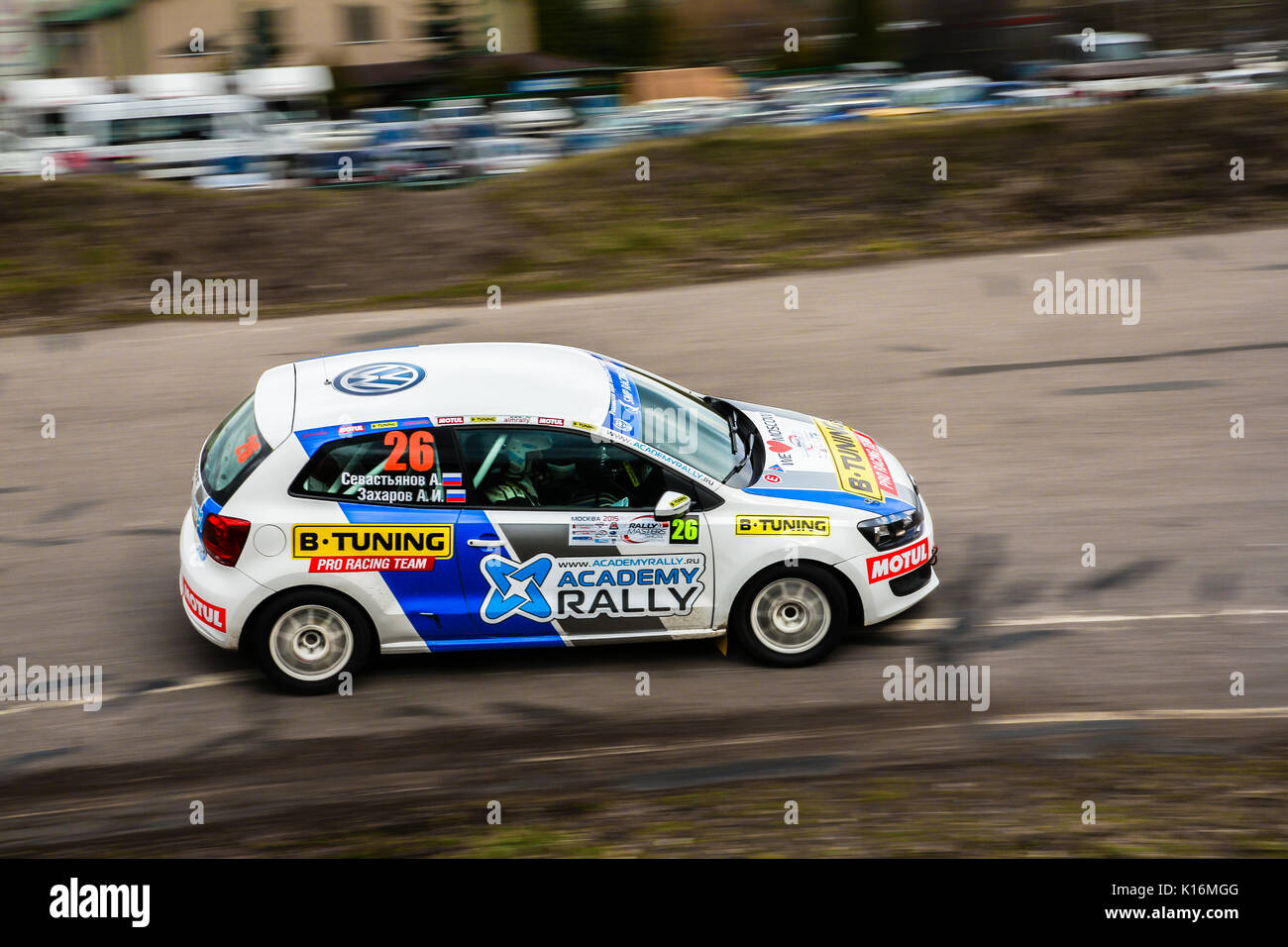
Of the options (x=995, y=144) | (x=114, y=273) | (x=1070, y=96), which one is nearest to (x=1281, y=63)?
(x=1070, y=96)

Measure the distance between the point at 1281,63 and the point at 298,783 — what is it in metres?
22.7

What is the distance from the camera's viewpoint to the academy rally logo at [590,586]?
6906mm

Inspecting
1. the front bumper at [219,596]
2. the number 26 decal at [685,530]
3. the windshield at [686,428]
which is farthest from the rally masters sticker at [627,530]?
the front bumper at [219,596]

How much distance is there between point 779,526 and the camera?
23.0 ft

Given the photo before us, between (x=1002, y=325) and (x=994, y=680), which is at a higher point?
(x=1002, y=325)

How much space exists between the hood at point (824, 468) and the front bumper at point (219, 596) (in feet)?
9.06

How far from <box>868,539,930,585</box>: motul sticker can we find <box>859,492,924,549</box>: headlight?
0.06 m

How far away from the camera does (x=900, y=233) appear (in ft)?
51.8

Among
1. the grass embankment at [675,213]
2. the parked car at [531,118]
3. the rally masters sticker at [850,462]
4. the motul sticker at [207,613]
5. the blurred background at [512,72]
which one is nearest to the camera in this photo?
the motul sticker at [207,613]

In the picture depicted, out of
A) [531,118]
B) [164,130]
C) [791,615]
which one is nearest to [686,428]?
[791,615]

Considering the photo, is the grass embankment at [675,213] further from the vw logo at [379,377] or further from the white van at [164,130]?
the vw logo at [379,377]

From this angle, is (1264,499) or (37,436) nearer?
(1264,499)

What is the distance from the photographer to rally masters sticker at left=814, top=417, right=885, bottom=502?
7.31 metres

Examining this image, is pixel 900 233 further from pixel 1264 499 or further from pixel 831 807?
pixel 831 807
